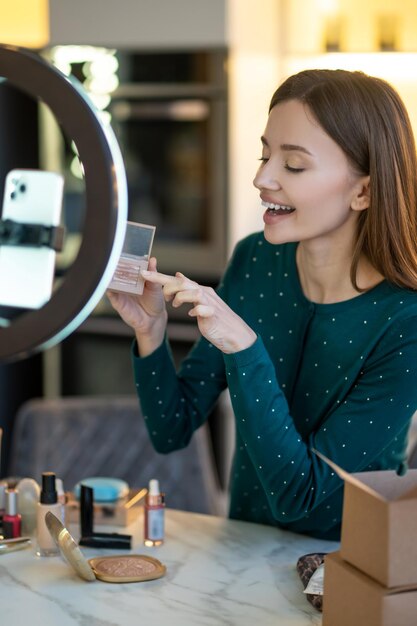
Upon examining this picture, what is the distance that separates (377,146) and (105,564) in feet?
2.47

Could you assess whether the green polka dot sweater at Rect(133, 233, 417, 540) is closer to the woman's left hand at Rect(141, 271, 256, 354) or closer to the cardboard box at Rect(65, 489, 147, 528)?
the woman's left hand at Rect(141, 271, 256, 354)

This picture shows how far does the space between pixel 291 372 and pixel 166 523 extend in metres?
0.34

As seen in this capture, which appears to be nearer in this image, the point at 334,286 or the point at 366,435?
the point at 366,435

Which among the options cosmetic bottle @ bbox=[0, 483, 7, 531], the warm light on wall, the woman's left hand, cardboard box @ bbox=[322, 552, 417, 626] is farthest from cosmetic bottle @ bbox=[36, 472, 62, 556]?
the warm light on wall

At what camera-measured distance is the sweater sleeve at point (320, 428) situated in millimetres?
1500

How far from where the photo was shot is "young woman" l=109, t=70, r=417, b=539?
59.2 inches

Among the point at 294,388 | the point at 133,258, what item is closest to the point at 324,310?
the point at 294,388

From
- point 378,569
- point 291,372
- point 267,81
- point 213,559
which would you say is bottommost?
point 213,559

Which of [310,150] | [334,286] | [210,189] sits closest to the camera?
[310,150]

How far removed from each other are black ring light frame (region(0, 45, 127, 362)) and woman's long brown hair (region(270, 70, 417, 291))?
1.28 feet

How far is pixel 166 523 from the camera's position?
1.74 meters

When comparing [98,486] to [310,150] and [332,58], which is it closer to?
[310,150]

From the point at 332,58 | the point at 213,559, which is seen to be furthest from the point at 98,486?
the point at 332,58

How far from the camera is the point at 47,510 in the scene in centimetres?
160
